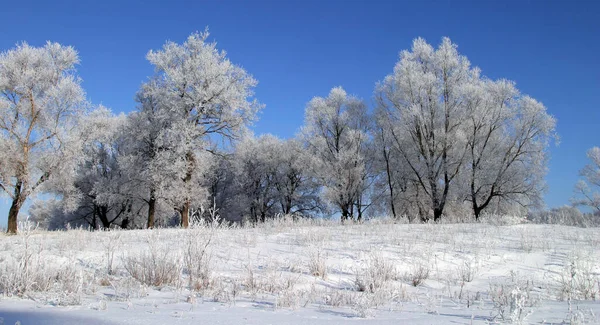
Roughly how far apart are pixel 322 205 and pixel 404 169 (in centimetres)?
1310

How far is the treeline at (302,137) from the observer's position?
1738 cm

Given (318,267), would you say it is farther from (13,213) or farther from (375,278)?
(13,213)

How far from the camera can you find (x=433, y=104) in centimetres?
2344

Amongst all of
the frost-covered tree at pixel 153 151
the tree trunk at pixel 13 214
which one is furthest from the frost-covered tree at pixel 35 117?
the frost-covered tree at pixel 153 151

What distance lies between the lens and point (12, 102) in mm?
16828

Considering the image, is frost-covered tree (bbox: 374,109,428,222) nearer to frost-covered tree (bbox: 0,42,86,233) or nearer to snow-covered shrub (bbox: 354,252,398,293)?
frost-covered tree (bbox: 0,42,86,233)

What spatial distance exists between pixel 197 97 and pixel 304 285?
16474 millimetres

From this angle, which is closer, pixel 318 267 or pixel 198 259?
pixel 198 259

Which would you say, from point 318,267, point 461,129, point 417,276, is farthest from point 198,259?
point 461,129

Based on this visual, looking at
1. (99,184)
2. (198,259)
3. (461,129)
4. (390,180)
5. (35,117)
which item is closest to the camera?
(198,259)

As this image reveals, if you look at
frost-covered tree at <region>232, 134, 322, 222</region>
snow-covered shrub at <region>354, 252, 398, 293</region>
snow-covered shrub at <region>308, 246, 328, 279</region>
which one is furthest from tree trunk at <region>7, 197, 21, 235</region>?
frost-covered tree at <region>232, 134, 322, 222</region>

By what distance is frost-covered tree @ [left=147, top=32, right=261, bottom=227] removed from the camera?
19812mm

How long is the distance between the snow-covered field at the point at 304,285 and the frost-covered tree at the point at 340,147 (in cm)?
2133

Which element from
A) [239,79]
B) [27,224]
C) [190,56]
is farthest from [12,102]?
[27,224]
